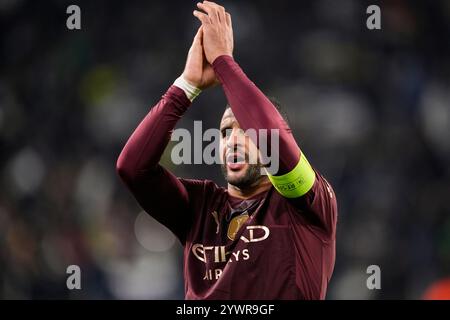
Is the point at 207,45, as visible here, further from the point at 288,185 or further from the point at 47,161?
the point at 47,161

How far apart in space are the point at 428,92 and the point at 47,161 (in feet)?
8.05

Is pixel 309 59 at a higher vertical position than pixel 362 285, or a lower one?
higher

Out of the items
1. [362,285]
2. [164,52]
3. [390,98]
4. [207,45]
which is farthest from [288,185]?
[164,52]

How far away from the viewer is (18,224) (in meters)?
4.19

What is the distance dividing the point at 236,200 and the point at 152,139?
0.30m

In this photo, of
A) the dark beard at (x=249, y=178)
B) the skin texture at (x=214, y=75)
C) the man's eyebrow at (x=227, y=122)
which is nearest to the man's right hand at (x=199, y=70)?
the skin texture at (x=214, y=75)

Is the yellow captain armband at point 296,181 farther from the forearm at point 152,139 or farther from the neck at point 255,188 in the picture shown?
the forearm at point 152,139

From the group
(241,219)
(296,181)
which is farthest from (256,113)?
(241,219)

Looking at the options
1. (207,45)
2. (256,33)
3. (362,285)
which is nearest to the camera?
(207,45)

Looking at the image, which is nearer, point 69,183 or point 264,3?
point 69,183

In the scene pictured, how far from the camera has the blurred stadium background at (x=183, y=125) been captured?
3.83 metres

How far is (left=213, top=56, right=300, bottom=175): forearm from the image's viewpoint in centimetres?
164

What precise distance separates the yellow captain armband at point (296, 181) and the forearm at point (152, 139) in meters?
0.31

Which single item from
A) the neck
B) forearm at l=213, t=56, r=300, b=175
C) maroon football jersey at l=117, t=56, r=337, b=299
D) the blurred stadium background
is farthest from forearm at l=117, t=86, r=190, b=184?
the blurred stadium background
